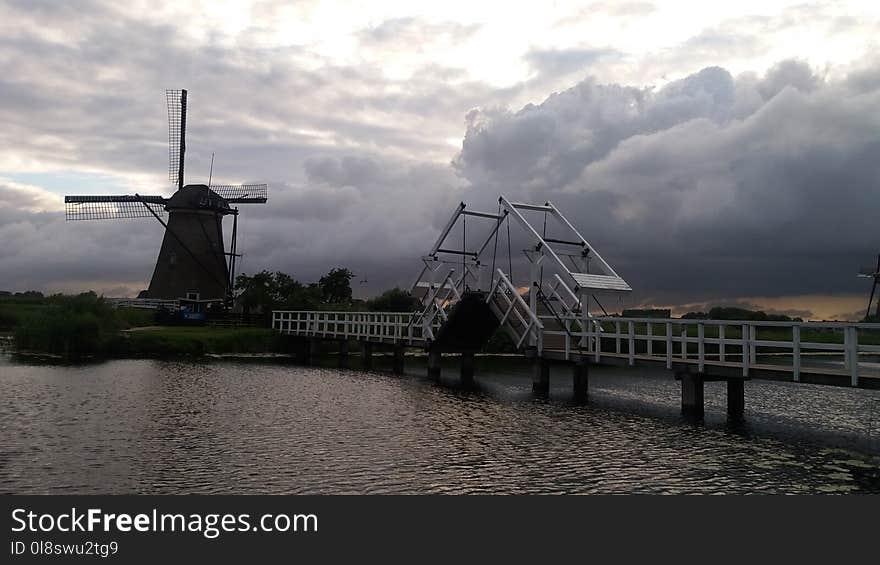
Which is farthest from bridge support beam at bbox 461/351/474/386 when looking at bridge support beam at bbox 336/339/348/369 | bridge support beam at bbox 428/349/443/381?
bridge support beam at bbox 336/339/348/369

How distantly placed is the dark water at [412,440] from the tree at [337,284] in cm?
6638

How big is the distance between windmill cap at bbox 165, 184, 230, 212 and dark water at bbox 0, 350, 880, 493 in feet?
127

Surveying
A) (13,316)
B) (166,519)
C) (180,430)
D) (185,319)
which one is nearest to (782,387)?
(180,430)

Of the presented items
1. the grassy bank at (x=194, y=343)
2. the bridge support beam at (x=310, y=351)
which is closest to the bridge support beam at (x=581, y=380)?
the bridge support beam at (x=310, y=351)

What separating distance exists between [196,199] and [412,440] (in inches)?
2202

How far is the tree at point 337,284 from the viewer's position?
9769 cm

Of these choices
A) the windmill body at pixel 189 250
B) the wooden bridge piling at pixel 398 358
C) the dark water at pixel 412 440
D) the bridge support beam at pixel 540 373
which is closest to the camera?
the dark water at pixel 412 440

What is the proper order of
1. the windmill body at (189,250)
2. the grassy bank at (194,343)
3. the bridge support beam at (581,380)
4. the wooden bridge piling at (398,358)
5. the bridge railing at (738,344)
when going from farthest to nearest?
the windmill body at (189,250) < the grassy bank at (194,343) < the wooden bridge piling at (398,358) < the bridge support beam at (581,380) < the bridge railing at (738,344)

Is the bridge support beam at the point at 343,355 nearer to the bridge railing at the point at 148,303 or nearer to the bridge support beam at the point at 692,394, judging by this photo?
the bridge railing at the point at 148,303

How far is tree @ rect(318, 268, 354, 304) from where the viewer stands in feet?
320

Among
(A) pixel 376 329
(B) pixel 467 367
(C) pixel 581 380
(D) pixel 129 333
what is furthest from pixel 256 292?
(C) pixel 581 380

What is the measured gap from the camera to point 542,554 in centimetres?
975

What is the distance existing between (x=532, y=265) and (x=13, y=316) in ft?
189

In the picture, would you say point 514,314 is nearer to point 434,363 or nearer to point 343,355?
point 434,363
